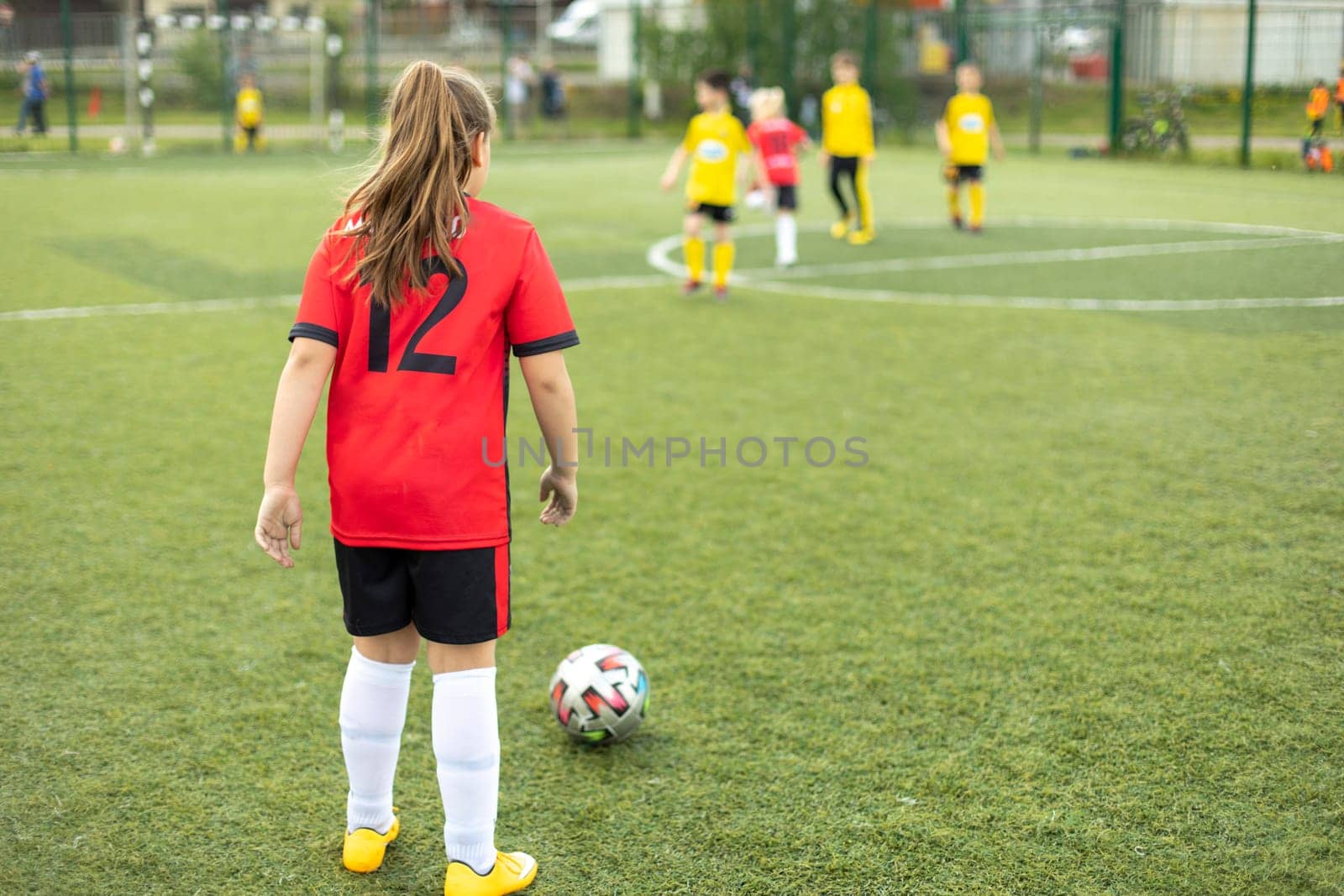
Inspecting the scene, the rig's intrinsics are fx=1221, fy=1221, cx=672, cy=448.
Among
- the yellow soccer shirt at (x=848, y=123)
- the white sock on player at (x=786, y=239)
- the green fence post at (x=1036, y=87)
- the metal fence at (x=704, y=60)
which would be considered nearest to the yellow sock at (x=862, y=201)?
the yellow soccer shirt at (x=848, y=123)

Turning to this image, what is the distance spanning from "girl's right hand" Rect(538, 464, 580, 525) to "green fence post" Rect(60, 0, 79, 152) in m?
24.1

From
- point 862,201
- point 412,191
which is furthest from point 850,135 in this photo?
point 412,191

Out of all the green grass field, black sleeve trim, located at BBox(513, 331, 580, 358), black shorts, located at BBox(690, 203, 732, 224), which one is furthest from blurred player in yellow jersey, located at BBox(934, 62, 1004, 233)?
black sleeve trim, located at BBox(513, 331, 580, 358)

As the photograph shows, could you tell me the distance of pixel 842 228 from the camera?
579 inches

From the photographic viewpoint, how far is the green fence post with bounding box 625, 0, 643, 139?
3094cm

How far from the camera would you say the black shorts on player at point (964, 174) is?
14.4 metres

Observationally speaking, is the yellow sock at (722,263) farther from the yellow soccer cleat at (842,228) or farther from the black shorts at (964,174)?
the black shorts at (964,174)

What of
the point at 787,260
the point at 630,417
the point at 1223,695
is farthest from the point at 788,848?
the point at 787,260

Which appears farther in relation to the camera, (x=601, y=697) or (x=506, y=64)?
(x=506, y=64)

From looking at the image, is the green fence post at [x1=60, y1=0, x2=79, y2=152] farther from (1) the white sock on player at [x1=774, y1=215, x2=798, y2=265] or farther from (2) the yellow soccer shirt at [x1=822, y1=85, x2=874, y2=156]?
(1) the white sock on player at [x1=774, y1=215, x2=798, y2=265]

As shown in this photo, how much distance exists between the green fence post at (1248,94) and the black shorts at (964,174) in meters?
3.06

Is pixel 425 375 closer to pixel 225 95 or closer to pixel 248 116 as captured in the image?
pixel 248 116

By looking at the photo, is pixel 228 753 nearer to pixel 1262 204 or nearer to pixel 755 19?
pixel 1262 204

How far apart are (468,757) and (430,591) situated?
0.39m
